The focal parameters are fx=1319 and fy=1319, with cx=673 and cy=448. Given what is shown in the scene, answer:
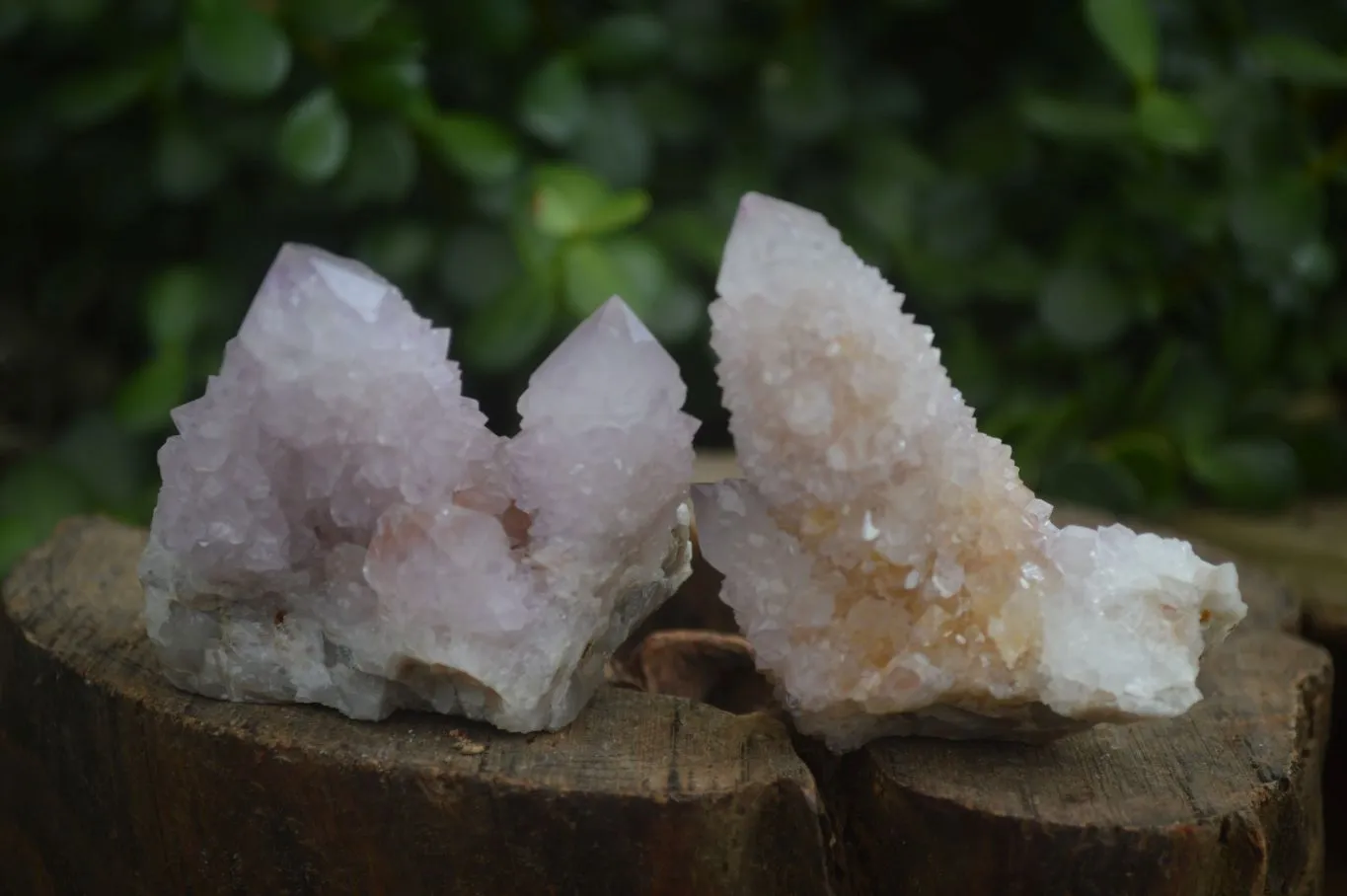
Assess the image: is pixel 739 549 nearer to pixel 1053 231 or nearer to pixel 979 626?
pixel 979 626

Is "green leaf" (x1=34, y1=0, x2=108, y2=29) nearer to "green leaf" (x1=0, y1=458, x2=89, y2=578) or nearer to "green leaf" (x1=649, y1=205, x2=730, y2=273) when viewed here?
"green leaf" (x1=0, y1=458, x2=89, y2=578)

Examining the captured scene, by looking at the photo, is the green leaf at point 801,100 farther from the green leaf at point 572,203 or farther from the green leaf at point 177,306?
the green leaf at point 177,306

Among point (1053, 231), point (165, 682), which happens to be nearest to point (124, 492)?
point (165, 682)

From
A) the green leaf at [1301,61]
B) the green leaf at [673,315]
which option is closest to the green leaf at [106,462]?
the green leaf at [673,315]

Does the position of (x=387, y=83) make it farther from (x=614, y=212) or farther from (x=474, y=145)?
(x=614, y=212)

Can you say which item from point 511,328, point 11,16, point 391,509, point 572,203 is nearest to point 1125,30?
point 572,203

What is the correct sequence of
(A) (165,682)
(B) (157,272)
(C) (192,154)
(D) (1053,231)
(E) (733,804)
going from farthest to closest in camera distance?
(D) (1053,231)
(B) (157,272)
(C) (192,154)
(A) (165,682)
(E) (733,804)

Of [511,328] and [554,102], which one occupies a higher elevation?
[554,102]
